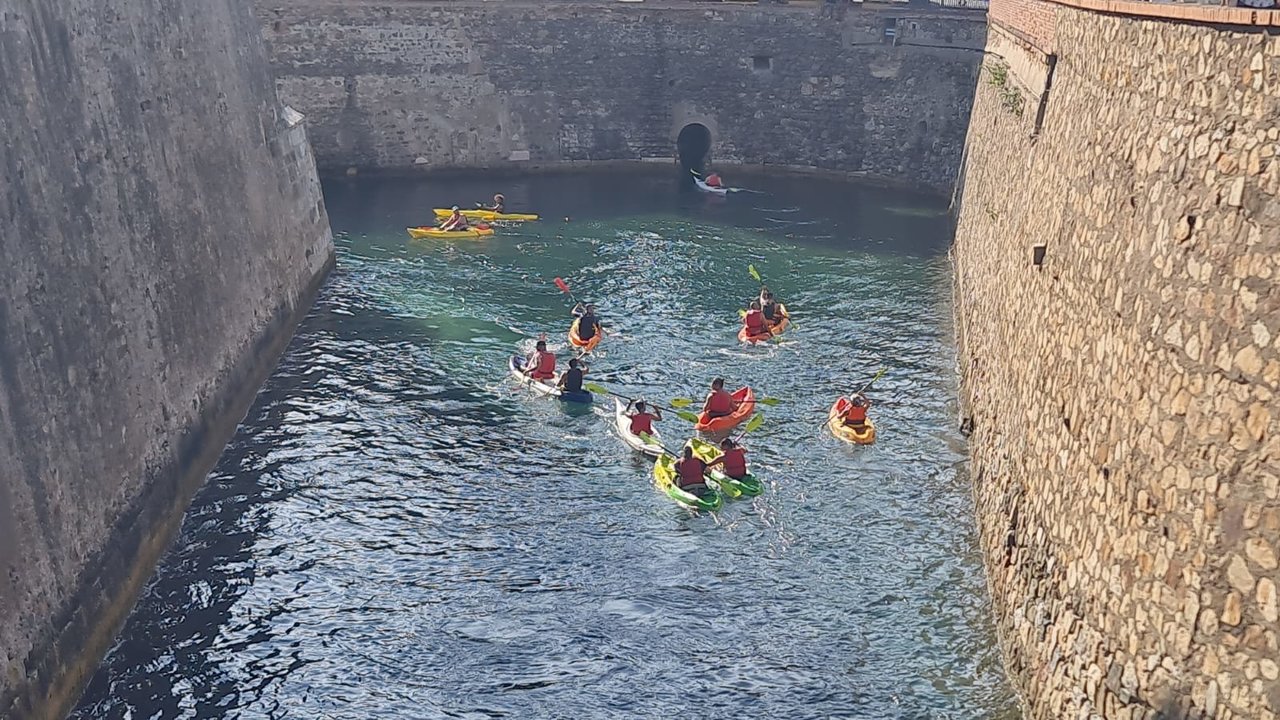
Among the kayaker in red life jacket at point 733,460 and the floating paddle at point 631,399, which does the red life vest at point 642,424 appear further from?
the kayaker in red life jacket at point 733,460

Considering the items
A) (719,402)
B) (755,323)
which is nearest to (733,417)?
(719,402)

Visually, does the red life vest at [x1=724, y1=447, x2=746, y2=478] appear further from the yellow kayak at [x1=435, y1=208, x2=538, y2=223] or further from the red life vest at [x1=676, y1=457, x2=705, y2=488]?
the yellow kayak at [x1=435, y1=208, x2=538, y2=223]

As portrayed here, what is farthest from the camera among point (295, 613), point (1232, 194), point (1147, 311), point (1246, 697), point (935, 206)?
point (935, 206)

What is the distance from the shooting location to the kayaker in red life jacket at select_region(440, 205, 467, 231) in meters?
35.1

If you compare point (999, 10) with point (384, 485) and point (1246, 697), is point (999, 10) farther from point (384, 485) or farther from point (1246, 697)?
point (1246, 697)

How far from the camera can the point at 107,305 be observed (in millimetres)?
16375

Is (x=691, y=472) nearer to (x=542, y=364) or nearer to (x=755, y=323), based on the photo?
(x=542, y=364)

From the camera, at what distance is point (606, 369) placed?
80.9ft

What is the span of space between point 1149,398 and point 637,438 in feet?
37.6

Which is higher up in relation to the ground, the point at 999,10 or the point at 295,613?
the point at 999,10

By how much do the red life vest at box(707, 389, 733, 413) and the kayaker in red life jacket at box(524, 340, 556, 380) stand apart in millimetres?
3715

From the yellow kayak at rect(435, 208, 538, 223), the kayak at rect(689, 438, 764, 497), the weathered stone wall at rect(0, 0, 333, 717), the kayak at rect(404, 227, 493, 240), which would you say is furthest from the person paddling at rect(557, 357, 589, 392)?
the yellow kayak at rect(435, 208, 538, 223)

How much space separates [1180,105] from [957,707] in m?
6.94

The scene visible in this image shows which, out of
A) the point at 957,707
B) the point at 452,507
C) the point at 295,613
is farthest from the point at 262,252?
the point at 957,707
